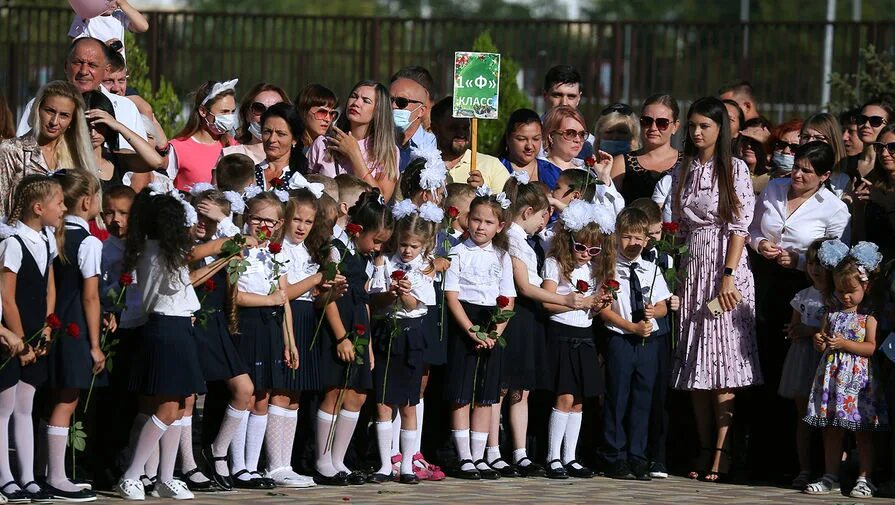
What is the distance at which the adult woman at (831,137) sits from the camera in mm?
10898

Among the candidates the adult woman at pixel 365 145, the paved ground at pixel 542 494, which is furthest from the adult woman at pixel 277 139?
the paved ground at pixel 542 494

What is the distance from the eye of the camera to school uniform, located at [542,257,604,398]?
33.1ft

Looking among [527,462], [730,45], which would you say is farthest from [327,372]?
[730,45]

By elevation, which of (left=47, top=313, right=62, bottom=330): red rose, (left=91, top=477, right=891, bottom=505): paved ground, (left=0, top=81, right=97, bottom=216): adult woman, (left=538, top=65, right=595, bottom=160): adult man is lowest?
(left=91, top=477, right=891, bottom=505): paved ground

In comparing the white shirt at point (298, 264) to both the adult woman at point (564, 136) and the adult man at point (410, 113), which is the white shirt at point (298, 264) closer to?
the adult man at point (410, 113)

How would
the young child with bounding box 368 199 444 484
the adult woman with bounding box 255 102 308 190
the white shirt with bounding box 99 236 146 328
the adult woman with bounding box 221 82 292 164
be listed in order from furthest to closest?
the adult woman with bounding box 221 82 292 164
the adult woman with bounding box 255 102 308 190
the young child with bounding box 368 199 444 484
the white shirt with bounding box 99 236 146 328

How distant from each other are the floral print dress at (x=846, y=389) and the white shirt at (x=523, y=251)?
178 centimetres

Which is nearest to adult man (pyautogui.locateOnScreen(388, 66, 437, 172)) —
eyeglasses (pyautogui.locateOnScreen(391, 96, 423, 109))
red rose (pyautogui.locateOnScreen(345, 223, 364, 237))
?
eyeglasses (pyautogui.locateOnScreen(391, 96, 423, 109))

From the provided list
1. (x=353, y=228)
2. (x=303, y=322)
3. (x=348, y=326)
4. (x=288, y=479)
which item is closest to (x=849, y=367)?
(x=348, y=326)

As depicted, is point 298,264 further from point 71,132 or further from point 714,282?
point 714,282

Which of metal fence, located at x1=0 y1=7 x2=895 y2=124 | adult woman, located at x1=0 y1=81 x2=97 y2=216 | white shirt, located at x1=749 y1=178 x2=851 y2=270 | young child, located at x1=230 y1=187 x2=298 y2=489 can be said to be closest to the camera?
adult woman, located at x1=0 y1=81 x2=97 y2=216

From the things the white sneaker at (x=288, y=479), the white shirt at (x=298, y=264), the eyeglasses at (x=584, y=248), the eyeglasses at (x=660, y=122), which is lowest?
the white sneaker at (x=288, y=479)

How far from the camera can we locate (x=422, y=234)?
9445 mm

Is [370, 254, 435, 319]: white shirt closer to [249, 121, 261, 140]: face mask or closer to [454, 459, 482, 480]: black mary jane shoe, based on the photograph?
[454, 459, 482, 480]: black mary jane shoe
